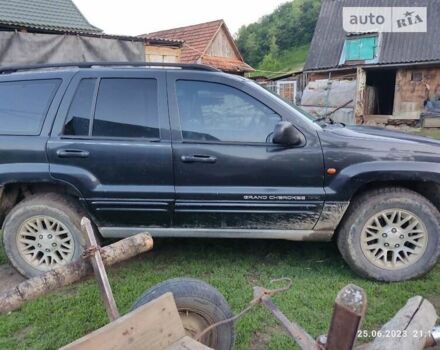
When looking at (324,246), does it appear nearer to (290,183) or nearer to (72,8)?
(290,183)

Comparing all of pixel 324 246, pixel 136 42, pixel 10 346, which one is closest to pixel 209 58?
pixel 136 42

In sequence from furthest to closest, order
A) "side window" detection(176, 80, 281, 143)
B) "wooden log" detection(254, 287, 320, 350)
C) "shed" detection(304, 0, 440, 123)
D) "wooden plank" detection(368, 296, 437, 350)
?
1. "shed" detection(304, 0, 440, 123)
2. "side window" detection(176, 80, 281, 143)
3. "wooden log" detection(254, 287, 320, 350)
4. "wooden plank" detection(368, 296, 437, 350)

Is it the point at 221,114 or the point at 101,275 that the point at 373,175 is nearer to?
the point at 221,114

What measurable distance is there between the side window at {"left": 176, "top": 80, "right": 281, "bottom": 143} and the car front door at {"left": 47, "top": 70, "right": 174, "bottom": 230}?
196mm

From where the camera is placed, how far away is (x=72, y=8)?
13.0 m

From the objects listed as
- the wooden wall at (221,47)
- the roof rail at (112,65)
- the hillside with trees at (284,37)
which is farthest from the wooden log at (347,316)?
the hillside with trees at (284,37)

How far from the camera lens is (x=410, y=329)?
1706mm

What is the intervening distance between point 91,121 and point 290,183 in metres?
1.87

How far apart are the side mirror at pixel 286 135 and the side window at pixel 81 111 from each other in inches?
66.6

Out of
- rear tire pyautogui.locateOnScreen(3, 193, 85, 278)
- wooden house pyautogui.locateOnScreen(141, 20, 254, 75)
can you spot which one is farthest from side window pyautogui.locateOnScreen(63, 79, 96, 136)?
wooden house pyautogui.locateOnScreen(141, 20, 254, 75)

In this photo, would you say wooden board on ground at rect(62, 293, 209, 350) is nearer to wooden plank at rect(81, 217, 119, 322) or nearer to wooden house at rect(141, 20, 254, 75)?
wooden plank at rect(81, 217, 119, 322)

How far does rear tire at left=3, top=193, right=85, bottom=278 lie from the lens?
3650 millimetres

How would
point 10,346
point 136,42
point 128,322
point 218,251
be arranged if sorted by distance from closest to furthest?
point 128,322, point 10,346, point 218,251, point 136,42

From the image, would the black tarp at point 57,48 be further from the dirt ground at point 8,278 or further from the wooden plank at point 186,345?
the wooden plank at point 186,345
